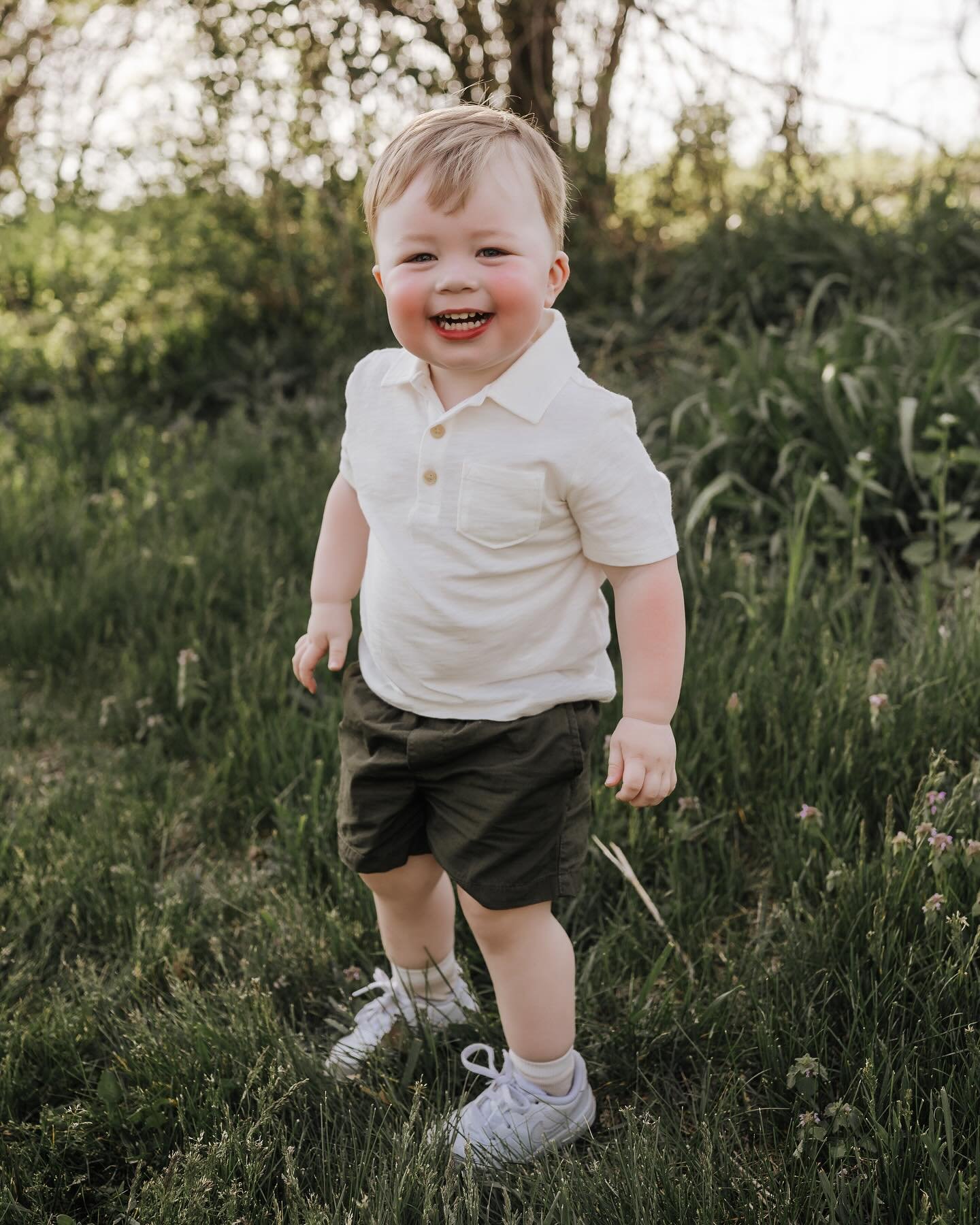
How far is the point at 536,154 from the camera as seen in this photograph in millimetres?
1579

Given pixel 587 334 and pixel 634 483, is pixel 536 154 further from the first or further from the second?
pixel 587 334

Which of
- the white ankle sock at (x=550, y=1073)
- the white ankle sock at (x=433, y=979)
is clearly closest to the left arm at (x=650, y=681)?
the white ankle sock at (x=550, y=1073)

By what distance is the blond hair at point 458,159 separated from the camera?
4.91ft

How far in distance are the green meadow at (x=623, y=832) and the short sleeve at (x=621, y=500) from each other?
0.69 metres

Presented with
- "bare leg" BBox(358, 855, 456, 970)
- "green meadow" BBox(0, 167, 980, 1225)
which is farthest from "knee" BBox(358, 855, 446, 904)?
"green meadow" BBox(0, 167, 980, 1225)

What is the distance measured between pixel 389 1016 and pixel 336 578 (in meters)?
0.74

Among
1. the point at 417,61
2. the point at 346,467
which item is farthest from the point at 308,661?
the point at 417,61

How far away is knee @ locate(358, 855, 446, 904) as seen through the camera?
1887 millimetres

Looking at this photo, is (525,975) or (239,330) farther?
(239,330)

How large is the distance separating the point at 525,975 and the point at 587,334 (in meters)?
3.39

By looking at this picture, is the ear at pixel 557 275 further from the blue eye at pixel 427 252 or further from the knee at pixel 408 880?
the knee at pixel 408 880

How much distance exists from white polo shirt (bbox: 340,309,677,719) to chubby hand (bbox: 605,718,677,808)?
12 cm

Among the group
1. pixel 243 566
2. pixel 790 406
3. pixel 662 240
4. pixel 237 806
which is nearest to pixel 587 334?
pixel 662 240

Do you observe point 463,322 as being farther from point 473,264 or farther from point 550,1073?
point 550,1073
